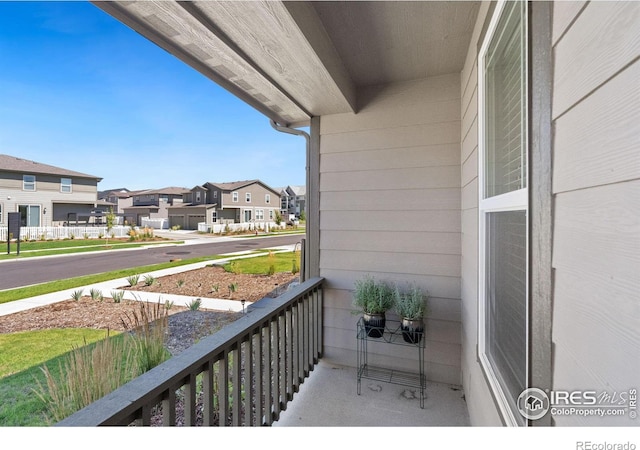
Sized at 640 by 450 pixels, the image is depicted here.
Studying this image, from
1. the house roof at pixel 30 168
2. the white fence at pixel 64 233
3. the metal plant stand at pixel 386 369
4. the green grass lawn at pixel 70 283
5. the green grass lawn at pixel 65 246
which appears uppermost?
the house roof at pixel 30 168

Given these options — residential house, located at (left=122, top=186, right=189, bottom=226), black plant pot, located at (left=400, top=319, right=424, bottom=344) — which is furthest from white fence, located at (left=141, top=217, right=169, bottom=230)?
black plant pot, located at (left=400, top=319, right=424, bottom=344)

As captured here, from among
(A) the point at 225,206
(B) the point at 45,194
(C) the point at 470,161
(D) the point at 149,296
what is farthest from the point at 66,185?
(C) the point at 470,161

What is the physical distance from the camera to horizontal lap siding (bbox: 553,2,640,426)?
0.42 m

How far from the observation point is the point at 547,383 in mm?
674

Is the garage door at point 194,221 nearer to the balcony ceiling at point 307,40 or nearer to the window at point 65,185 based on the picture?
the window at point 65,185

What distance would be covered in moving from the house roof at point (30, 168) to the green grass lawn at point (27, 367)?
844 millimetres

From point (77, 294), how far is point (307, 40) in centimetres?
214

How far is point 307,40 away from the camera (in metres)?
1.51

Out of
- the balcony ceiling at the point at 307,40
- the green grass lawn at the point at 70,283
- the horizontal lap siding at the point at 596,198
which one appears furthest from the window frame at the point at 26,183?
the horizontal lap siding at the point at 596,198

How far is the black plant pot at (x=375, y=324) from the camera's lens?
7.07 ft

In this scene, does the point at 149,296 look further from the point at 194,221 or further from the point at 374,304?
the point at 374,304

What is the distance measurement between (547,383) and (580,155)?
0.54 meters
